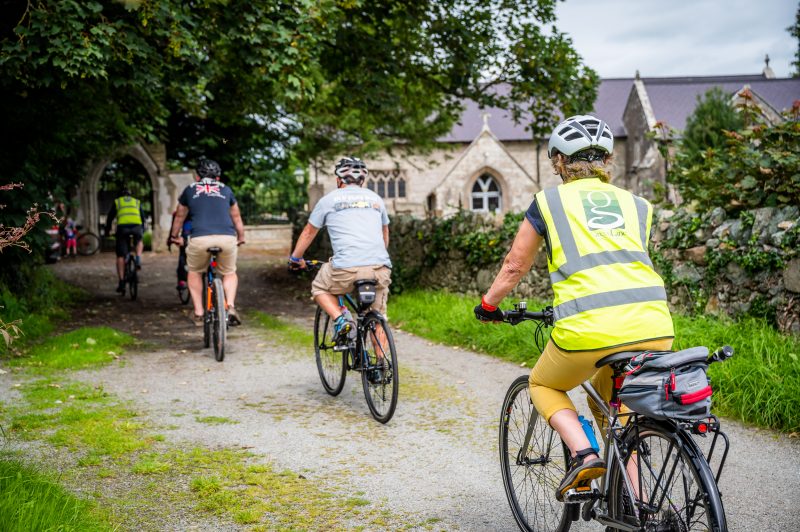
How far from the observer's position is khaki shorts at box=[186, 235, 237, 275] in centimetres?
871

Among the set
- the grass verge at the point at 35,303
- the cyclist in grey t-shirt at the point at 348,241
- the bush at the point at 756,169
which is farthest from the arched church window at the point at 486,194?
the cyclist in grey t-shirt at the point at 348,241

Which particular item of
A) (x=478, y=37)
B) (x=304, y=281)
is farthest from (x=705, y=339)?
(x=304, y=281)

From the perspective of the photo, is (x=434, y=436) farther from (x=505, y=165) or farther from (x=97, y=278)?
(x=505, y=165)

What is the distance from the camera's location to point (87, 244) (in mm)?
25719

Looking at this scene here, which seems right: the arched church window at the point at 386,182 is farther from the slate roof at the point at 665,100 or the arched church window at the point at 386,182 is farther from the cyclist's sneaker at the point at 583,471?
the cyclist's sneaker at the point at 583,471

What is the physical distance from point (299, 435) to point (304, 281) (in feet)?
39.0

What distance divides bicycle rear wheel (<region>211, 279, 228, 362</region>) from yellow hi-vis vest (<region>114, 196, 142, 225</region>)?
6289 mm

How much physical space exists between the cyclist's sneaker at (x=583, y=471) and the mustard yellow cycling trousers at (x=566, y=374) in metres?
0.23

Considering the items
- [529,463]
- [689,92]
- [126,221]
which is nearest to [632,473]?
[529,463]

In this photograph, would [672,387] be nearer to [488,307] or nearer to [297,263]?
[488,307]

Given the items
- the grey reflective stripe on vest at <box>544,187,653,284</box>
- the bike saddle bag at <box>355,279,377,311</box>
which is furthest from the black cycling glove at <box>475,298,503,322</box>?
the bike saddle bag at <box>355,279,377,311</box>

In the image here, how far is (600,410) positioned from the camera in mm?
3363

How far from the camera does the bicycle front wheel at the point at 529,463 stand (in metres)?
3.78

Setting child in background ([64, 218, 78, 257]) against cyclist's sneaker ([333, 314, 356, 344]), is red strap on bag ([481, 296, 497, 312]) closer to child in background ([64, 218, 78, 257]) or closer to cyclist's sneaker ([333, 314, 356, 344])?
cyclist's sneaker ([333, 314, 356, 344])
